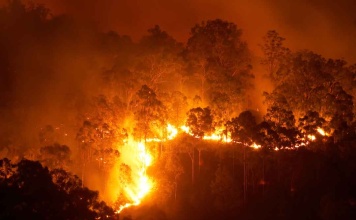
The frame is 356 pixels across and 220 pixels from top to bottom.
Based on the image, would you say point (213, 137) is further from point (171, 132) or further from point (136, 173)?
point (136, 173)

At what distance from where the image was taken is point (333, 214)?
2048 centimetres

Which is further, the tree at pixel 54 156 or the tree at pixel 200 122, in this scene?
the tree at pixel 200 122

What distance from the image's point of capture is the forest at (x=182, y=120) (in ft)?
76.3

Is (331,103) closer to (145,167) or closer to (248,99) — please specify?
(248,99)

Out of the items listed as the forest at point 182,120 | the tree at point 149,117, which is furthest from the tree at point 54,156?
the tree at point 149,117

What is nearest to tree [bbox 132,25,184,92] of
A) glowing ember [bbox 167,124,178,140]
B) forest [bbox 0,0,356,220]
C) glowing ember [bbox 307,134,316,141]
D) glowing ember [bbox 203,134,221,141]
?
forest [bbox 0,0,356,220]

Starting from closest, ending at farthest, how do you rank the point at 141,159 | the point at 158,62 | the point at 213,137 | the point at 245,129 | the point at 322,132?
the point at 245,129 → the point at 322,132 → the point at 213,137 → the point at 141,159 → the point at 158,62

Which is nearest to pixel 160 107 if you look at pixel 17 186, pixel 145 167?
pixel 145 167

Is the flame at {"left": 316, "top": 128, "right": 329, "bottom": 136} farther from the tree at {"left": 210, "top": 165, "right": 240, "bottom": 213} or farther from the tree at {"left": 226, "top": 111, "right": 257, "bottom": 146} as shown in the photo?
the tree at {"left": 210, "top": 165, "right": 240, "bottom": 213}

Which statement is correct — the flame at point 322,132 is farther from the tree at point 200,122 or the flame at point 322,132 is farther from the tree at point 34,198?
the tree at point 34,198

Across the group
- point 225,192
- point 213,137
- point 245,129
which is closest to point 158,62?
point 213,137

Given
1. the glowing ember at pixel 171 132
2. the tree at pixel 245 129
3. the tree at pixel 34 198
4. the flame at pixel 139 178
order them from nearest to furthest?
the tree at pixel 34 198, the tree at pixel 245 129, the flame at pixel 139 178, the glowing ember at pixel 171 132

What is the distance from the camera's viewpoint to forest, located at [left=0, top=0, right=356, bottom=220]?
23.3 metres

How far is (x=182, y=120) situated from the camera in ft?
88.4
